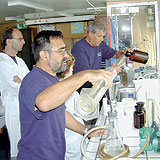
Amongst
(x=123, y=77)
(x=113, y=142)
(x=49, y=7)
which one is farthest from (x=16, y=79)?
(x=49, y=7)

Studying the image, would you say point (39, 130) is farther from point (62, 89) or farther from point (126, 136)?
point (126, 136)

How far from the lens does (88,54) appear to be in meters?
2.88

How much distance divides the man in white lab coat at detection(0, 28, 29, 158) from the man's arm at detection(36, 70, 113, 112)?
4.80 ft

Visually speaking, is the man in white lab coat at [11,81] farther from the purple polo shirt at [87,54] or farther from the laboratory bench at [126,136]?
the laboratory bench at [126,136]

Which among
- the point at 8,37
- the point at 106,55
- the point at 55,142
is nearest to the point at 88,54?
the point at 106,55

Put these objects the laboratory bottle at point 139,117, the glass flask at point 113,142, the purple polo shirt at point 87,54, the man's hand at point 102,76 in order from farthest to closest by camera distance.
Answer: the purple polo shirt at point 87,54 → the laboratory bottle at point 139,117 → the glass flask at point 113,142 → the man's hand at point 102,76

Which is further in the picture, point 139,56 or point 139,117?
point 139,56

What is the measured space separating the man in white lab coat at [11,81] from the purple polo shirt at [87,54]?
673 mm

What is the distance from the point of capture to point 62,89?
1.02 m

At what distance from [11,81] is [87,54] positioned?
3.33 feet

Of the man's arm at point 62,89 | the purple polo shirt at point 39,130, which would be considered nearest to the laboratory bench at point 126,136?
the purple polo shirt at point 39,130

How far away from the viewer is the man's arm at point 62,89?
39.9 inches

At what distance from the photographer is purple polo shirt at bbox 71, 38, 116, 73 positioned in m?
2.78

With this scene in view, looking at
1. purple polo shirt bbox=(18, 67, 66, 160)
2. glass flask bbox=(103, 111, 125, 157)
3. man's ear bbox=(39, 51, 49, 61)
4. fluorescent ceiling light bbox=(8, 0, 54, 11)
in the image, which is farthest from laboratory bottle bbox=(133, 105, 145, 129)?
fluorescent ceiling light bbox=(8, 0, 54, 11)
